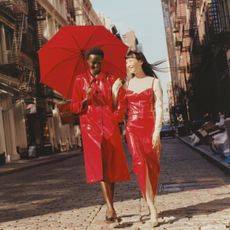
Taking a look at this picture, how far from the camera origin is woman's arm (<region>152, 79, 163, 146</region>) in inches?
209

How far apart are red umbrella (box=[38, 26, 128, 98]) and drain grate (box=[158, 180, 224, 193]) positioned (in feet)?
10.5

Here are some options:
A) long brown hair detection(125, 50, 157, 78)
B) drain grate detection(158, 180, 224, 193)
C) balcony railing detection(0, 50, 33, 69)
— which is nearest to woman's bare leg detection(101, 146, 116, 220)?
long brown hair detection(125, 50, 157, 78)

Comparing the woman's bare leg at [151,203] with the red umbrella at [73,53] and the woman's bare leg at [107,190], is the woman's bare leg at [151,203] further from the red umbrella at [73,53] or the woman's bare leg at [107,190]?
the red umbrella at [73,53]

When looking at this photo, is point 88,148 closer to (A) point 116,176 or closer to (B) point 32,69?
(A) point 116,176

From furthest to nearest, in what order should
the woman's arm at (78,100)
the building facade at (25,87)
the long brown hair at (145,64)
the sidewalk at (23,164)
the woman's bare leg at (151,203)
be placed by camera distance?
the building facade at (25,87) < the sidewalk at (23,164) < the long brown hair at (145,64) < the woman's arm at (78,100) < the woman's bare leg at (151,203)

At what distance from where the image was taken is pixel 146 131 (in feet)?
17.6

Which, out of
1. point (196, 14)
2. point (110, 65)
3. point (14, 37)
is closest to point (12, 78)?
point (14, 37)

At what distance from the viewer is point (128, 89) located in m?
5.54

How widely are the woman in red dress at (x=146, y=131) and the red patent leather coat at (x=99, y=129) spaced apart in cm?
20

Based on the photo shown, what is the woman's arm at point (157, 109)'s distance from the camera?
5309 mm

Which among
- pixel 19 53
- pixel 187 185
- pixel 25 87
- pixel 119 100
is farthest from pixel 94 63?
pixel 25 87

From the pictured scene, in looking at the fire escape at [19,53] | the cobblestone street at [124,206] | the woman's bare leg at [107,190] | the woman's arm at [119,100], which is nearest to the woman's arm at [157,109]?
the woman's arm at [119,100]

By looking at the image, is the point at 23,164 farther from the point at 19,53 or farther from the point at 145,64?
the point at 145,64

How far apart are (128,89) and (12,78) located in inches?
1112
